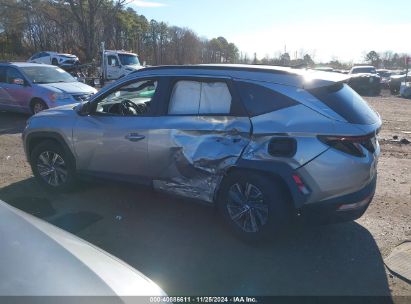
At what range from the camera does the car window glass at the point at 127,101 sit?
541 cm

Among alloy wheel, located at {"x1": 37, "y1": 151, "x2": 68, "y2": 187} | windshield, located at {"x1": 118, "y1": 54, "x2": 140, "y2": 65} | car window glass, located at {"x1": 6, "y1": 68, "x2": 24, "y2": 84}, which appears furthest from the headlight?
windshield, located at {"x1": 118, "y1": 54, "x2": 140, "y2": 65}

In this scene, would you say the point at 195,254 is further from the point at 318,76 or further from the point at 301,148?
the point at 318,76

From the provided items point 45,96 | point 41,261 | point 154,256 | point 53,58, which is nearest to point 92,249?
point 41,261

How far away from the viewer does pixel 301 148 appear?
399 centimetres

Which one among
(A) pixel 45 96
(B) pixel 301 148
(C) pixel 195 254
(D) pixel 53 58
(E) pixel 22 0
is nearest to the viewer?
(B) pixel 301 148

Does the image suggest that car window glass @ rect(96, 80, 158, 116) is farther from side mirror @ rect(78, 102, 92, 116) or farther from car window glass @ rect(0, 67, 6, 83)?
car window glass @ rect(0, 67, 6, 83)

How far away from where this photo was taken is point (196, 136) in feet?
15.0

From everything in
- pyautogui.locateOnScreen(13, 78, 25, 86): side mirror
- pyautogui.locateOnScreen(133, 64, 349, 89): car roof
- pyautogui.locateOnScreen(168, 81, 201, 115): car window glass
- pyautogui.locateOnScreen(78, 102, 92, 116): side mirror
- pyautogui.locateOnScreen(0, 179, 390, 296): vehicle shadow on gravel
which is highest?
pyautogui.locateOnScreen(133, 64, 349, 89): car roof

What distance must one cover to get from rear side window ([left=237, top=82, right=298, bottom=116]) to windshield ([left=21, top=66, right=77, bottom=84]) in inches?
377

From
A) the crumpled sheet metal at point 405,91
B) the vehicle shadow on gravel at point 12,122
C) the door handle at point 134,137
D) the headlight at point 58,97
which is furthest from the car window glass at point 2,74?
the crumpled sheet metal at point 405,91

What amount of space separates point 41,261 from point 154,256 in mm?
2178

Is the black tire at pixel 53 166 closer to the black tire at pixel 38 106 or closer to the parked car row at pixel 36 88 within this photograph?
the parked car row at pixel 36 88

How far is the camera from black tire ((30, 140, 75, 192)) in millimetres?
5820

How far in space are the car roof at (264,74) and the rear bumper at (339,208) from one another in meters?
1.14
